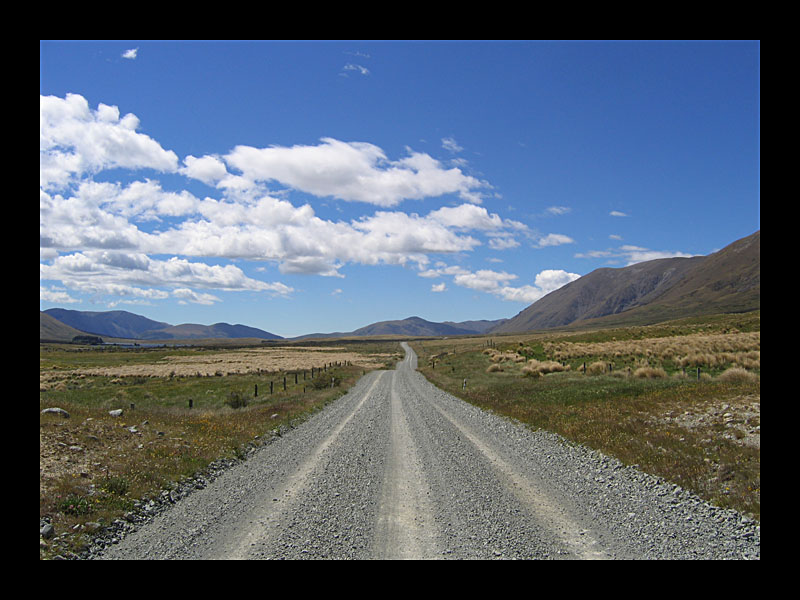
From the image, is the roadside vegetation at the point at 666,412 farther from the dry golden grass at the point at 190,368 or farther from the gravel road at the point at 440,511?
the dry golden grass at the point at 190,368

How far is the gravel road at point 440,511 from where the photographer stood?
6957mm

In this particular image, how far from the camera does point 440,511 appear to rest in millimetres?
8766

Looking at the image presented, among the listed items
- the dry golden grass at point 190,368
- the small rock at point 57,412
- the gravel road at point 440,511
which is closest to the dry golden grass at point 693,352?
the gravel road at point 440,511

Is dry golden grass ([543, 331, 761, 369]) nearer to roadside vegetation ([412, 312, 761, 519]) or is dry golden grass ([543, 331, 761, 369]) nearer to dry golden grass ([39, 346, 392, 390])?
roadside vegetation ([412, 312, 761, 519])

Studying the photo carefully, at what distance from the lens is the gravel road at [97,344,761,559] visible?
696cm

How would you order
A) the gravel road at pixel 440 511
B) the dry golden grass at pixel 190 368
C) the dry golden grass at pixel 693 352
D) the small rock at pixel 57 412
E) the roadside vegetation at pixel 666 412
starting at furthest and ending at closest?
1. the dry golden grass at pixel 190 368
2. the dry golden grass at pixel 693 352
3. the small rock at pixel 57 412
4. the roadside vegetation at pixel 666 412
5. the gravel road at pixel 440 511

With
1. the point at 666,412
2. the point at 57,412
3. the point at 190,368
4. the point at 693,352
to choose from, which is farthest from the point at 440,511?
the point at 190,368

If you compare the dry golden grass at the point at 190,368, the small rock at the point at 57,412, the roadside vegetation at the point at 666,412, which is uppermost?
the small rock at the point at 57,412

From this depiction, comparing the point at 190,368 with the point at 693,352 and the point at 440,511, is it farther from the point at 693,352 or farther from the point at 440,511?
the point at 440,511

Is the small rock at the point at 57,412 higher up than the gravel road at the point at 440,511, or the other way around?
the small rock at the point at 57,412

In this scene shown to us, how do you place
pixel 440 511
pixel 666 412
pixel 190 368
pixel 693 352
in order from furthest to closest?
pixel 190 368
pixel 693 352
pixel 666 412
pixel 440 511

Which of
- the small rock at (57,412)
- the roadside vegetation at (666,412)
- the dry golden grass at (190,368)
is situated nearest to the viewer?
the roadside vegetation at (666,412)

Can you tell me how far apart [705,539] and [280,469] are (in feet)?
31.7
